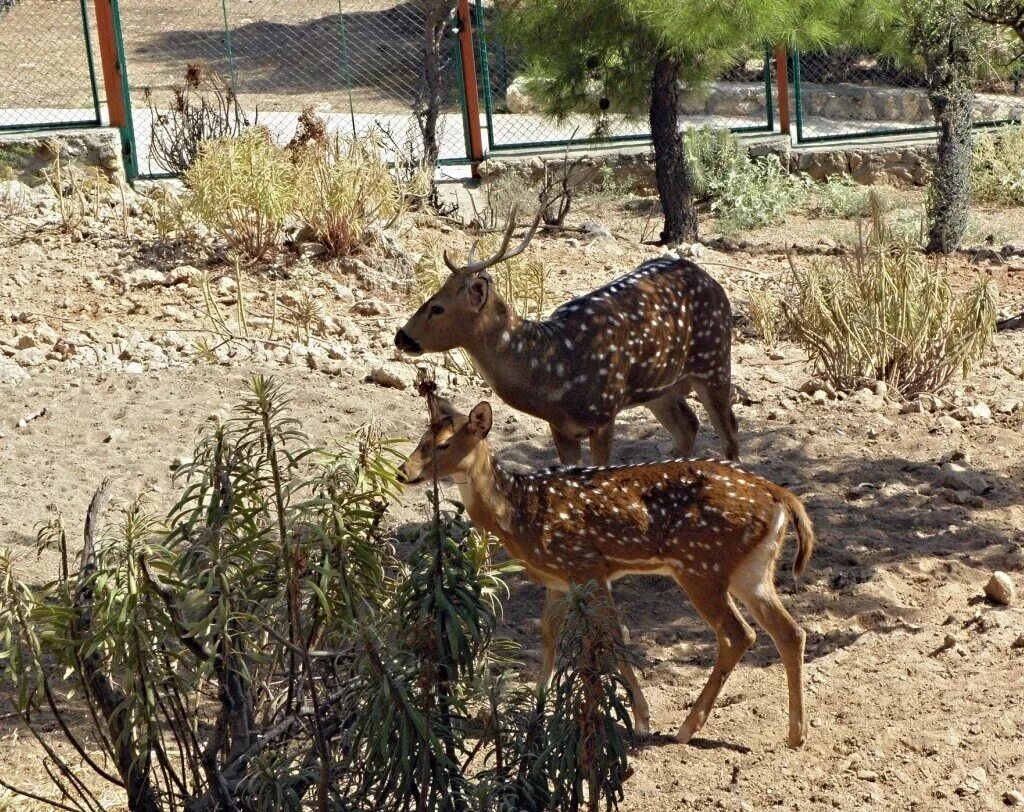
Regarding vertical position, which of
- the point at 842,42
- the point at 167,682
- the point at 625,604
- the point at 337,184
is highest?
the point at 842,42

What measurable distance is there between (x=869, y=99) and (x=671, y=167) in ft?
17.0

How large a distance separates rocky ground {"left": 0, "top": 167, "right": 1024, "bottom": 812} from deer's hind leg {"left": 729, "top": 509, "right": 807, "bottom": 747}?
172 mm

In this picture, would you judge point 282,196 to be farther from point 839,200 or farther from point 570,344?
point 839,200

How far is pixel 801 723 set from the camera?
481 cm

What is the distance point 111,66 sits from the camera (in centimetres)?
1314

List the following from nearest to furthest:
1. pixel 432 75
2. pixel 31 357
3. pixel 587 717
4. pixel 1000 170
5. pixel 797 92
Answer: pixel 587 717
pixel 31 357
pixel 432 75
pixel 1000 170
pixel 797 92

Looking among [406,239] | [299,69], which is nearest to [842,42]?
[406,239]

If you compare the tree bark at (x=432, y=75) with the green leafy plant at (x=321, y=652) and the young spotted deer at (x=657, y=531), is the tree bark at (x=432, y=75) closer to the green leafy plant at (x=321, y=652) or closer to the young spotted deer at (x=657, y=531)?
the young spotted deer at (x=657, y=531)

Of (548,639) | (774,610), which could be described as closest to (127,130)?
(548,639)

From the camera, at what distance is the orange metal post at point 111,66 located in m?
13.1

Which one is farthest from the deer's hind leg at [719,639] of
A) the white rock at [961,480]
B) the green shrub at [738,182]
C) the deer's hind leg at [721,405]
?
the green shrub at [738,182]

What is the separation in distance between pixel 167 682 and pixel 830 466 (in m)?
4.53

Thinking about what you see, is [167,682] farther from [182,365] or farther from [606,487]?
[182,365]

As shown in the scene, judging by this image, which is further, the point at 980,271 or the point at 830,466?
the point at 980,271
